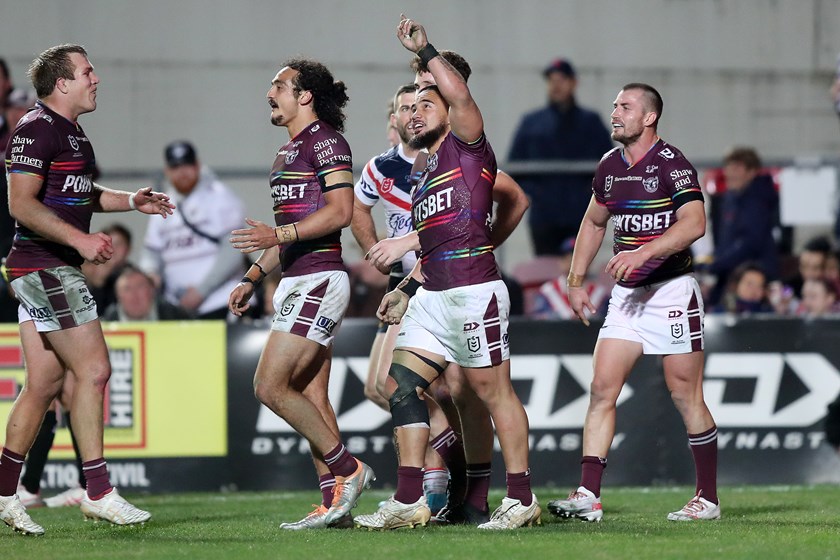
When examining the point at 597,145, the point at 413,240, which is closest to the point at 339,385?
the point at 413,240

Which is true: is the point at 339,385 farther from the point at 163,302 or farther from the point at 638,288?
the point at 638,288

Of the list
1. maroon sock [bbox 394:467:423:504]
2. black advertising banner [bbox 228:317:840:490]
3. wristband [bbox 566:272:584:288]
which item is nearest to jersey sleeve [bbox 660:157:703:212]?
wristband [bbox 566:272:584:288]

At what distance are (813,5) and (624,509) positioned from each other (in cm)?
947

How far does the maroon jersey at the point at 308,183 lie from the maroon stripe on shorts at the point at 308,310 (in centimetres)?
13

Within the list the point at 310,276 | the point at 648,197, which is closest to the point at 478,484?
the point at 310,276

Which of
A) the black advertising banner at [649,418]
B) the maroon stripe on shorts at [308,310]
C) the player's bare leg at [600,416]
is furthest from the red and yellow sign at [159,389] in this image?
the player's bare leg at [600,416]

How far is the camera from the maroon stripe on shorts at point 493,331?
6895 millimetres

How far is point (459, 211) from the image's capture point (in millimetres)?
6949

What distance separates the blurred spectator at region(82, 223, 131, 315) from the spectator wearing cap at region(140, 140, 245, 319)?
26cm

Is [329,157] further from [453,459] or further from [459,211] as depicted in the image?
[453,459]

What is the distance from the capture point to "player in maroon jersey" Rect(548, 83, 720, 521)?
7.62m

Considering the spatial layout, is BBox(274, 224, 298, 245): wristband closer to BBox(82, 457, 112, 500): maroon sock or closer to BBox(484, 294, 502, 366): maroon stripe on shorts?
BBox(484, 294, 502, 366): maroon stripe on shorts

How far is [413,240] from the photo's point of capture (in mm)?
7238

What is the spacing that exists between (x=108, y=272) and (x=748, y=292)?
5.27 m
